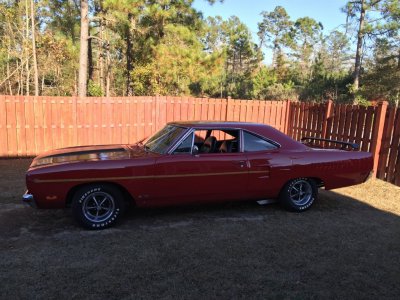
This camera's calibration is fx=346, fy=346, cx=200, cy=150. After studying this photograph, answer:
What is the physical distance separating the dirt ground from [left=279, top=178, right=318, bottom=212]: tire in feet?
0.52

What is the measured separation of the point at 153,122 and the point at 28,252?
24.0ft

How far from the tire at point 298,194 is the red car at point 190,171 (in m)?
0.02

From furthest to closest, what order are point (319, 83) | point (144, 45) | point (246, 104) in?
point (319, 83) → point (144, 45) → point (246, 104)

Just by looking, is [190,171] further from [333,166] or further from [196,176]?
[333,166]

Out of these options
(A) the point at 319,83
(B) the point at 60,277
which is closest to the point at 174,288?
(B) the point at 60,277

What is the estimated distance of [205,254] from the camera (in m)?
4.05

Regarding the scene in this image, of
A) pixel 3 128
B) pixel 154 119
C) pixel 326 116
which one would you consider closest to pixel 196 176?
pixel 326 116

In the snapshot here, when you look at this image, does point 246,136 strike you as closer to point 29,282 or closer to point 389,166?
point 29,282

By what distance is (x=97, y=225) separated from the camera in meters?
4.68

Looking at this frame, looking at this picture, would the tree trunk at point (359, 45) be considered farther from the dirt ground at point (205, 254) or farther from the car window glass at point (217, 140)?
the car window glass at point (217, 140)

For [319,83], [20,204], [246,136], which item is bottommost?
[20,204]

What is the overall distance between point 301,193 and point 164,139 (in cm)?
246

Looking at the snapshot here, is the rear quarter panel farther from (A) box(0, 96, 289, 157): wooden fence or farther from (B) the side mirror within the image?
(A) box(0, 96, 289, 157): wooden fence

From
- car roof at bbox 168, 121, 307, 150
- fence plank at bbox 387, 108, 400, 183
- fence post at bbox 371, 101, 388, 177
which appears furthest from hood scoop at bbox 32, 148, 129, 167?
fence plank at bbox 387, 108, 400, 183
